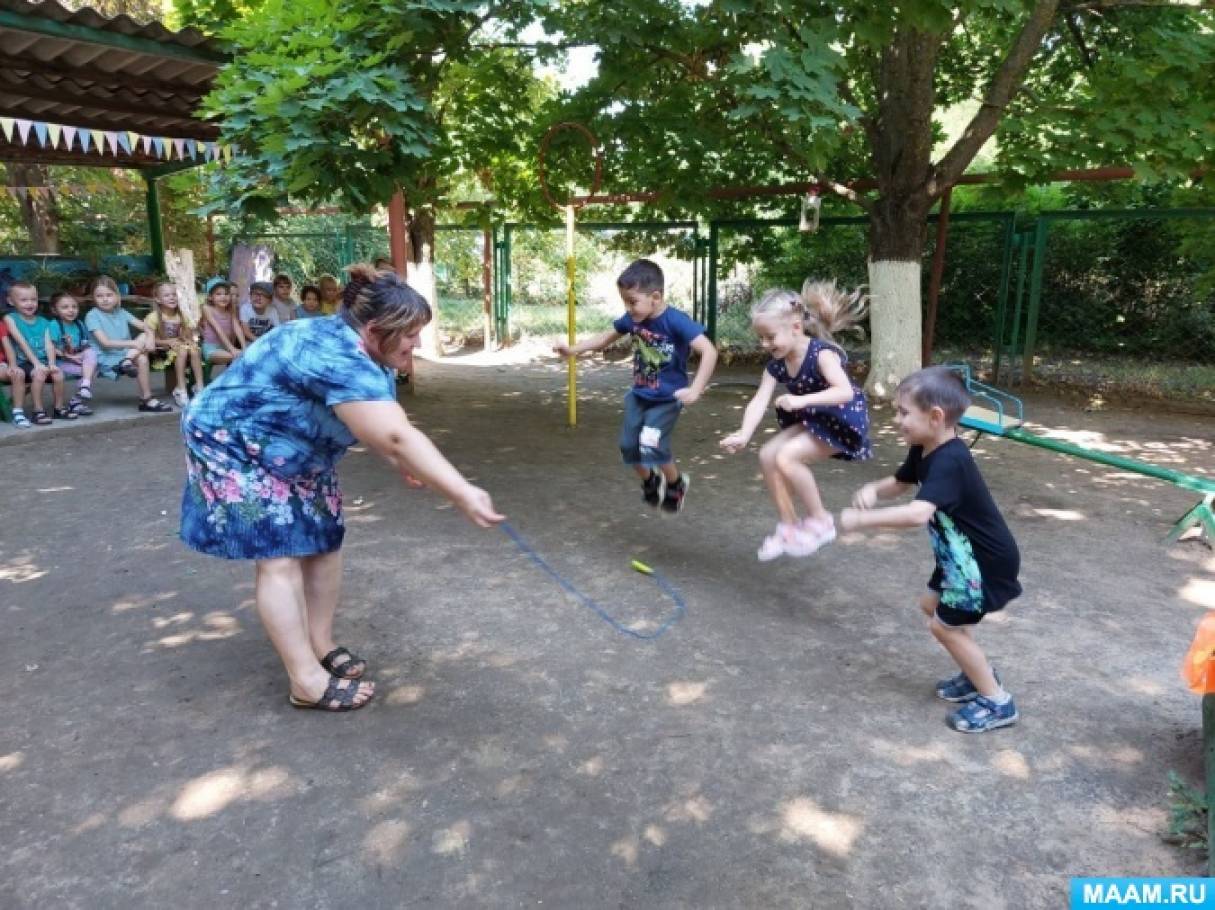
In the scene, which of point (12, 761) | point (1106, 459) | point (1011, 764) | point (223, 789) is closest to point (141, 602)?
point (12, 761)

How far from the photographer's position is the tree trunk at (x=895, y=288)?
8859 mm

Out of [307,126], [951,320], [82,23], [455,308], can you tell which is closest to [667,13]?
[307,126]

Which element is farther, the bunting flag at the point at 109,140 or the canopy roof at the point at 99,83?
the bunting flag at the point at 109,140

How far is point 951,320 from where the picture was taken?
42.4 feet

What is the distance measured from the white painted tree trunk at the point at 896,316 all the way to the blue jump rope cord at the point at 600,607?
5587 millimetres

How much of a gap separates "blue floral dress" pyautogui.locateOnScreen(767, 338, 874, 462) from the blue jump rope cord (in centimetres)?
98

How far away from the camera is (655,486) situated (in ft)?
15.5

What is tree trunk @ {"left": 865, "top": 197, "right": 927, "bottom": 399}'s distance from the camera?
29.1 ft

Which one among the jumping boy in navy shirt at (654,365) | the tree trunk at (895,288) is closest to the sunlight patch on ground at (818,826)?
the jumping boy in navy shirt at (654,365)

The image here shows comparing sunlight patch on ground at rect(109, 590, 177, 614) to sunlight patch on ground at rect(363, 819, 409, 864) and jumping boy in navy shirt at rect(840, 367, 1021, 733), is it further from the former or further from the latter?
jumping boy in navy shirt at rect(840, 367, 1021, 733)

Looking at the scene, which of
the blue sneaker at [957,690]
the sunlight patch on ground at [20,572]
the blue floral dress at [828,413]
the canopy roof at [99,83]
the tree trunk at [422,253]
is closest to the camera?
the blue sneaker at [957,690]

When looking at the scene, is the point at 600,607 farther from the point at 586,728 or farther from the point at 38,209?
the point at 38,209

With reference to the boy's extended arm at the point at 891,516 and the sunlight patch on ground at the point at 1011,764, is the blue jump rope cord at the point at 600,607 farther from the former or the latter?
the sunlight patch on ground at the point at 1011,764

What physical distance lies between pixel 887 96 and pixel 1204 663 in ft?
25.1
